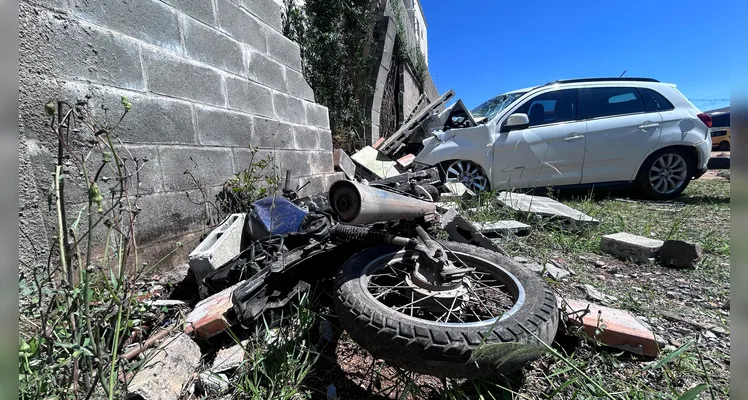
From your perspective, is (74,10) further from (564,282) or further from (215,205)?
(564,282)

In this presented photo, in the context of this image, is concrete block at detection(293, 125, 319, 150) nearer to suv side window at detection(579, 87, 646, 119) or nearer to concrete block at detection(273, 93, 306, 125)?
concrete block at detection(273, 93, 306, 125)

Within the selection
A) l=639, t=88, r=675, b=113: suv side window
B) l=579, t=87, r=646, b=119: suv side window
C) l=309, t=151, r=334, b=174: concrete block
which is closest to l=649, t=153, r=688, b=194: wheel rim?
l=639, t=88, r=675, b=113: suv side window

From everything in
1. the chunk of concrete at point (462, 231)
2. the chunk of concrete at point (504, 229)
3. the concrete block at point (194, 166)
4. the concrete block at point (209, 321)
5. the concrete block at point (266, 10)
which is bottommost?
the concrete block at point (209, 321)

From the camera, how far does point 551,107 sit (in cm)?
500

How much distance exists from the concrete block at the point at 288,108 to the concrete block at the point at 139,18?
3.73ft

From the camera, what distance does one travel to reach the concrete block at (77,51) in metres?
1.49

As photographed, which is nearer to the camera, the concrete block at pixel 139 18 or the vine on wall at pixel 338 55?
the concrete block at pixel 139 18

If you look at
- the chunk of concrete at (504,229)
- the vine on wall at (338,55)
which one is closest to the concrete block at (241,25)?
the vine on wall at (338,55)

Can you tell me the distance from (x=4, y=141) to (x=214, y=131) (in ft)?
7.70

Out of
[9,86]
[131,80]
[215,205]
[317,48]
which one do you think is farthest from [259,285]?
[317,48]

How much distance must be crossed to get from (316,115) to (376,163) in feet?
5.89

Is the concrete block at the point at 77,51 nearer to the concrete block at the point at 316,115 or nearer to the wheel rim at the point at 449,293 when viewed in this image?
the wheel rim at the point at 449,293

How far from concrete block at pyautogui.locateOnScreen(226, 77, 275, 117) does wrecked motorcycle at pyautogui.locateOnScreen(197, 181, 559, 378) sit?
1362 mm

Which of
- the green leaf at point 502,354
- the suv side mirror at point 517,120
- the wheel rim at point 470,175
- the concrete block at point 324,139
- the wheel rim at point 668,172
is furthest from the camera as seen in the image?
the wheel rim at point 470,175
